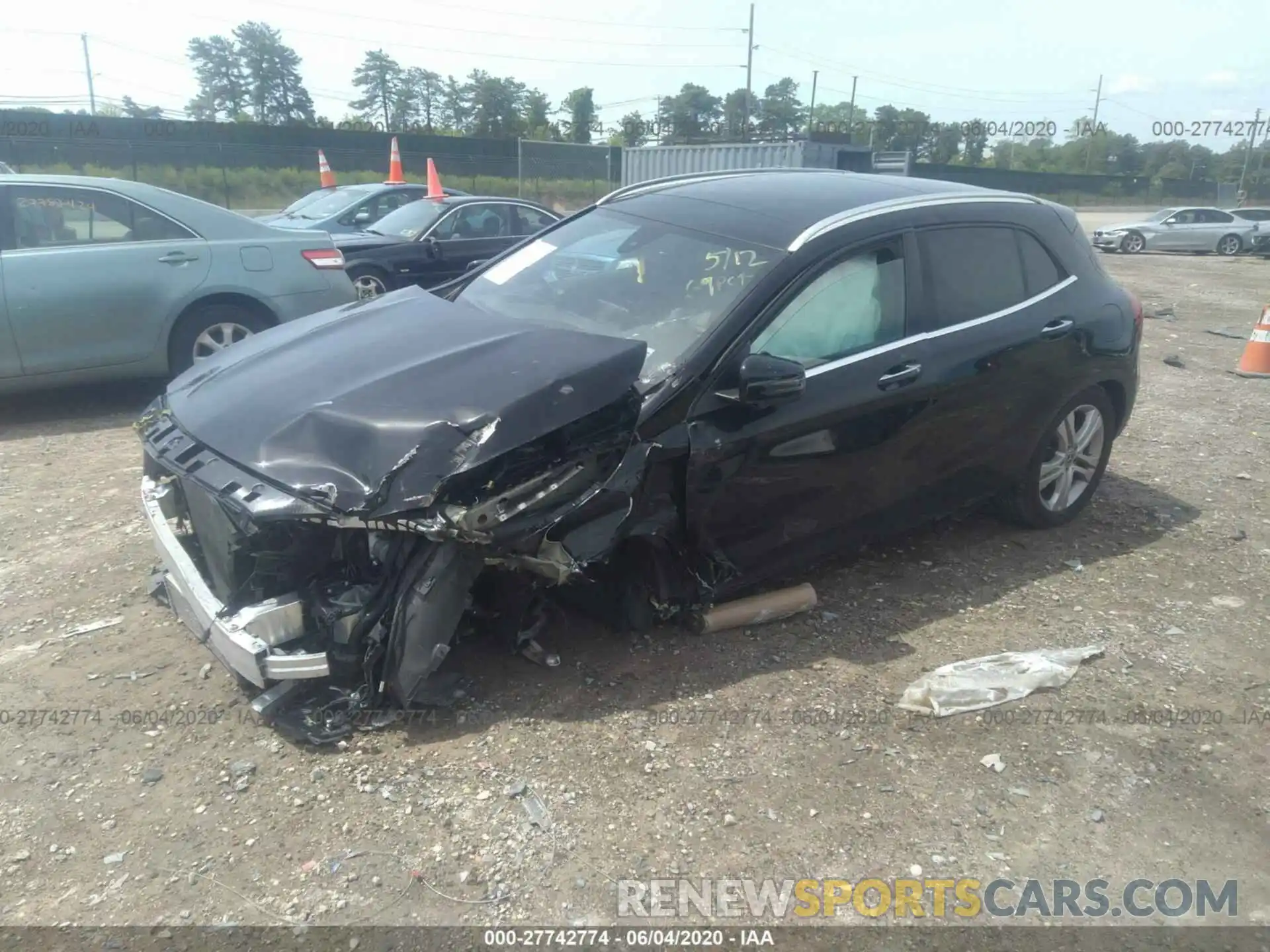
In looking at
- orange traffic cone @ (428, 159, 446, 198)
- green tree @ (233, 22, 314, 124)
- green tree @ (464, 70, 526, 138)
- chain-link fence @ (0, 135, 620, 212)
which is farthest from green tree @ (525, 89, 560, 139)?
orange traffic cone @ (428, 159, 446, 198)

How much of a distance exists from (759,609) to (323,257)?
16.2 feet

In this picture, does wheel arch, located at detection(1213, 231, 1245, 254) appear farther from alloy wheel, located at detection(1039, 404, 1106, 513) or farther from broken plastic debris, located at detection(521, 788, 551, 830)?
broken plastic debris, located at detection(521, 788, 551, 830)

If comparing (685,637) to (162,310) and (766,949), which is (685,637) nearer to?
(766,949)

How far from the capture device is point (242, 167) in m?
28.6

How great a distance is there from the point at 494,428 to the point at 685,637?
1.31 m

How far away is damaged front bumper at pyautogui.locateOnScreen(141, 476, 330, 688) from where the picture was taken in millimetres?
2955

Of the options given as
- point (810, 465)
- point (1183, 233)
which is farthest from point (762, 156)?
point (810, 465)

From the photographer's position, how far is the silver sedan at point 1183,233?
83.8ft

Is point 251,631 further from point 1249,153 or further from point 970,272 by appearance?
point 1249,153

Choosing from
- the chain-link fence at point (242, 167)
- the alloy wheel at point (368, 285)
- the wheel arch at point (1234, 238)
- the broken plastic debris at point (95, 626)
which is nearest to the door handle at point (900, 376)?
the broken plastic debris at point (95, 626)

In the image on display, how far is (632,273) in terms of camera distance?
407cm

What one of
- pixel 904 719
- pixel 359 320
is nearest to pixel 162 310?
pixel 359 320

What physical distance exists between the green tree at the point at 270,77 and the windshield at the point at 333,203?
5900 centimetres

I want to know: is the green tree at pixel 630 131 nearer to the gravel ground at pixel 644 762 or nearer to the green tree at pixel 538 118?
the green tree at pixel 538 118
